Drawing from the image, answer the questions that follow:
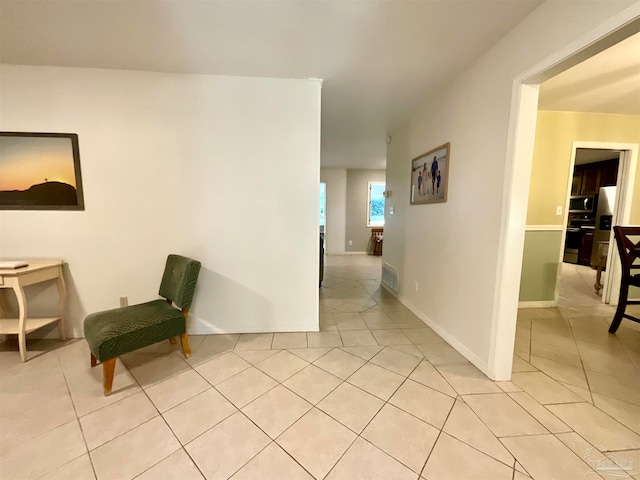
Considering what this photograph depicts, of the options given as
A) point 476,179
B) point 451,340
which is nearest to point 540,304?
point 451,340

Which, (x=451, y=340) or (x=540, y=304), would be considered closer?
(x=451, y=340)

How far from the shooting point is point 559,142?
120 inches

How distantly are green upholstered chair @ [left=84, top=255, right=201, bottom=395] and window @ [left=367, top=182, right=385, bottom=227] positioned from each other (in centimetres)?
588

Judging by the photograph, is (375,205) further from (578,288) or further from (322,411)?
(322,411)

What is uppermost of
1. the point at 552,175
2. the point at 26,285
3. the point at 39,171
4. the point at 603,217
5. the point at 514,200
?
the point at 552,175

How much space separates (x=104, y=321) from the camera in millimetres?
1732

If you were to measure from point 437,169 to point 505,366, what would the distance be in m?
1.74

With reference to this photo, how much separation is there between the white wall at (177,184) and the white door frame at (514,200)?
57.2 inches

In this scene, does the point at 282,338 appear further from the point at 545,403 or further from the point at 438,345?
the point at 545,403

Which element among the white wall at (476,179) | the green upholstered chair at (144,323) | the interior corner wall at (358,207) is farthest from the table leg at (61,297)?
the interior corner wall at (358,207)

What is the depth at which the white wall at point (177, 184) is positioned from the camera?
2137mm

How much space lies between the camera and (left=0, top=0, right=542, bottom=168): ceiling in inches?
56.9

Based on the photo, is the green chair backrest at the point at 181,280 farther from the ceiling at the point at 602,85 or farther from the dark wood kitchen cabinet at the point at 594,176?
the dark wood kitchen cabinet at the point at 594,176

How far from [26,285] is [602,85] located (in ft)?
17.2
